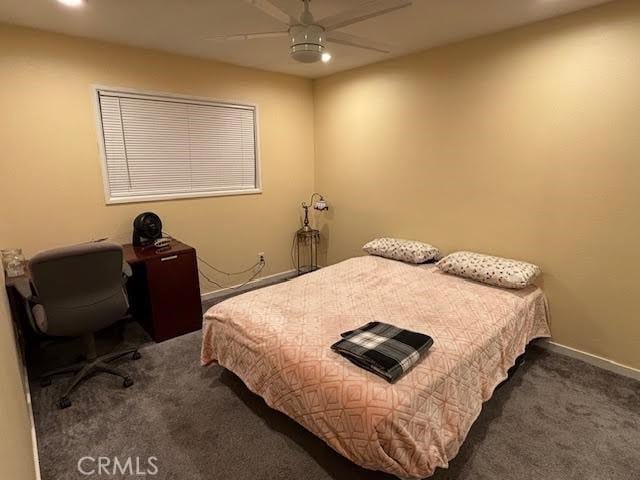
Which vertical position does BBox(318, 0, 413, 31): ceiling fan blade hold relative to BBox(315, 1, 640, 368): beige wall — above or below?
above

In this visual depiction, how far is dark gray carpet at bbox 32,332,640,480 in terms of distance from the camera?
1756 millimetres

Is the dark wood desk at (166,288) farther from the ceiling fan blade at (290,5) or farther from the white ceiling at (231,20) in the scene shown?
the ceiling fan blade at (290,5)

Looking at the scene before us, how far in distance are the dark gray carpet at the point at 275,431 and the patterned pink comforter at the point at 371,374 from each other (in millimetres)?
233

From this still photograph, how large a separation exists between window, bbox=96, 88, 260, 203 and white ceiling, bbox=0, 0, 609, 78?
1.73 ft

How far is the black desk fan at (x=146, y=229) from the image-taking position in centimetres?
312

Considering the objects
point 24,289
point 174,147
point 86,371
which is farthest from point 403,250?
point 24,289

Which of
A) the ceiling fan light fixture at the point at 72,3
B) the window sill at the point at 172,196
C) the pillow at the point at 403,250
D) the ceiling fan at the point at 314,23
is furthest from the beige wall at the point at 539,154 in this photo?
the ceiling fan light fixture at the point at 72,3

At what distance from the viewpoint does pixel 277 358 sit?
1876mm

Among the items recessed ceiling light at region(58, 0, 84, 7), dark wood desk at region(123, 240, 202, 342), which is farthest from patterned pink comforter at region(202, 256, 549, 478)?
recessed ceiling light at region(58, 0, 84, 7)

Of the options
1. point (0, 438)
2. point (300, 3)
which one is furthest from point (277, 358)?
point (300, 3)

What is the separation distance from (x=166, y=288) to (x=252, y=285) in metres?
1.37

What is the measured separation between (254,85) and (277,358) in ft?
10.3

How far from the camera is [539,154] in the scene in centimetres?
267

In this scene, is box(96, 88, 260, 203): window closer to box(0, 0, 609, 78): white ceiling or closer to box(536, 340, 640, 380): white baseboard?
box(0, 0, 609, 78): white ceiling
